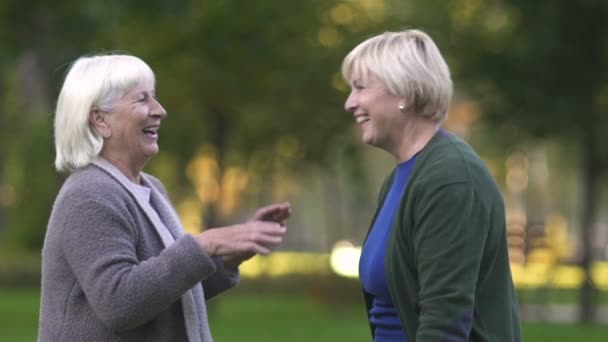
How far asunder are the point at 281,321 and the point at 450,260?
1816 cm

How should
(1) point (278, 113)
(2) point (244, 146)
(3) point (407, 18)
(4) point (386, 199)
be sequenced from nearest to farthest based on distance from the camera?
(4) point (386, 199), (3) point (407, 18), (1) point (278, 113), (2) point (244, 146)

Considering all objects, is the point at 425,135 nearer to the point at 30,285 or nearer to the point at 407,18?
the point at 407,18

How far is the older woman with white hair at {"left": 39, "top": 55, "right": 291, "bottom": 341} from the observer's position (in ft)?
13.9

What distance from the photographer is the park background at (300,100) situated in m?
19.2

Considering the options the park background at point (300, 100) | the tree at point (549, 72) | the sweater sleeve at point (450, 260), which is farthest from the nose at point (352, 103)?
the tree at point (549, 72)

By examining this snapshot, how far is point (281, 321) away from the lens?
72.4 feet

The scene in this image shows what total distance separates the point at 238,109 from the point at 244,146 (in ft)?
18.2

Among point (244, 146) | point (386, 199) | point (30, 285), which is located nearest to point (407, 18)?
point (244, 146)

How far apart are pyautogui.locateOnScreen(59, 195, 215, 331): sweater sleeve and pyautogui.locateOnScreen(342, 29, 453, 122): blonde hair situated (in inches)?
30.0

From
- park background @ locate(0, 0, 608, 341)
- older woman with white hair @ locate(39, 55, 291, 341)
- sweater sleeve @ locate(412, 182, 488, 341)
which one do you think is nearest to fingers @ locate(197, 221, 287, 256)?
older woman with white hair @ locate(39, 55, 291, 341)

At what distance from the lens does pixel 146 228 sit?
4438 mm

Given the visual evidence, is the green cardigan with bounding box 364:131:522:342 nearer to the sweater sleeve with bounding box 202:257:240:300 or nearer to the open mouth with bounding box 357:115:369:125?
the open mouth with bounding box 357:115:369:125

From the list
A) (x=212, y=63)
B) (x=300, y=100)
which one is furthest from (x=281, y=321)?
(x=300, y=100)

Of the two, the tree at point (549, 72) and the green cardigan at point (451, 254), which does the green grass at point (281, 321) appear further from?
the green cardigan at point (451, 254)
